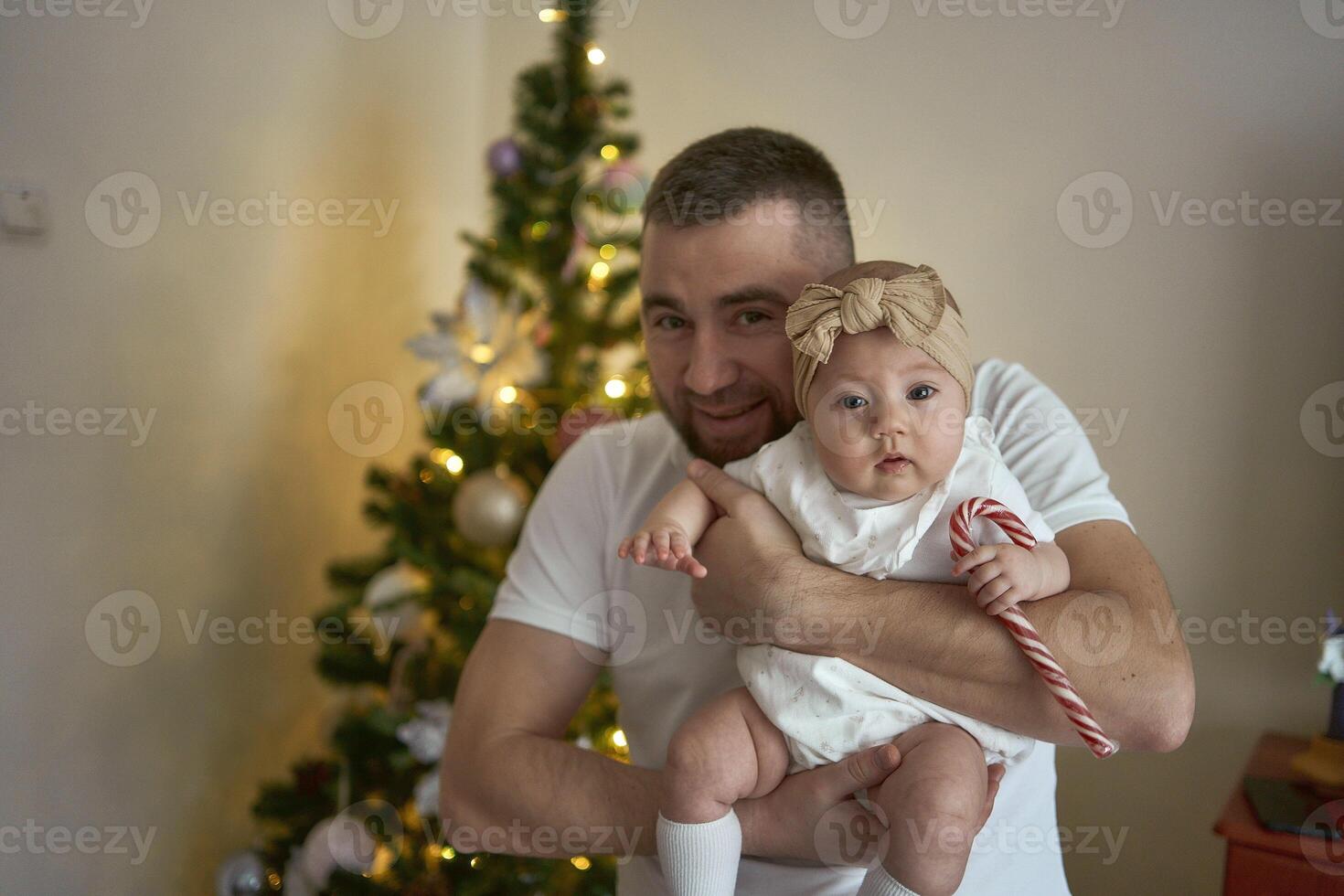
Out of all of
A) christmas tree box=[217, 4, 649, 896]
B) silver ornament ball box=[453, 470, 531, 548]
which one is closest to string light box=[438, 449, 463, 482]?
christmas tree box=[217, 4, 649, 896]

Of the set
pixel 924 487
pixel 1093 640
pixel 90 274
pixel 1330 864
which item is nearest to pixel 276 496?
pixel 90 274

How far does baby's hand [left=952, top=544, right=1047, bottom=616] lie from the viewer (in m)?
1.05

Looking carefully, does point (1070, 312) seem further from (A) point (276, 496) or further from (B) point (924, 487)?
(A) point (276, 496)

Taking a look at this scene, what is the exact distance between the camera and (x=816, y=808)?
44.4 inches

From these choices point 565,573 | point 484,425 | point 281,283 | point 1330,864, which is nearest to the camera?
point 565,573

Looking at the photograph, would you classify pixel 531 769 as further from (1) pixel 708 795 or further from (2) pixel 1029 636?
(2) pixel 1029 636

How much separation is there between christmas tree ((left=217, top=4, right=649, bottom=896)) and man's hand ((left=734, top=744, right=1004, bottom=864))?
3.98 feet

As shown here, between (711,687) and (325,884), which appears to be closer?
(711,687)

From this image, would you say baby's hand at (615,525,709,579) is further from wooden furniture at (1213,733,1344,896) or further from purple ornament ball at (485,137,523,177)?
purple ornament ball at (485,137,523,177)

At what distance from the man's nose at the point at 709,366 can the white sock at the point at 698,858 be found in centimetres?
64

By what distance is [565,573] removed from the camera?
1518mm

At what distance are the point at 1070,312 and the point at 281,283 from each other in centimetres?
222

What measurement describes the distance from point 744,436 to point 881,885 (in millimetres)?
689

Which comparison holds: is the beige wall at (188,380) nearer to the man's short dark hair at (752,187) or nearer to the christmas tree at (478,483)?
the christmas tree at (478,483)
